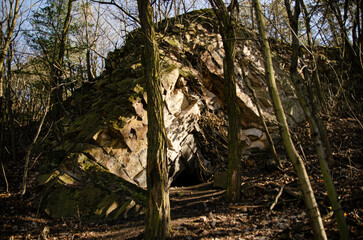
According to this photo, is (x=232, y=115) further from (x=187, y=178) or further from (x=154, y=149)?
(x=187, y=178)

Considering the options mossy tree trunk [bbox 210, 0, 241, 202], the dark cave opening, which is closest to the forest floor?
mossy tree trunk [bbox 210, 0, 241, 202]

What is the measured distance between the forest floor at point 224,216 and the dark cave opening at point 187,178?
2015 mm

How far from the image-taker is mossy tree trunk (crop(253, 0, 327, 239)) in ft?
9.17

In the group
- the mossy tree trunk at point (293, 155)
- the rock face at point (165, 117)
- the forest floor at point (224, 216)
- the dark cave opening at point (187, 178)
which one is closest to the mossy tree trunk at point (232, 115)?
the forest floor at point (224, 216)

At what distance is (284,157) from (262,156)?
42.3 inches

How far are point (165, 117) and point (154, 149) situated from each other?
388cm

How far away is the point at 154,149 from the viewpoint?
3736mm

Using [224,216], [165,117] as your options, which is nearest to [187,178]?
[165,117]

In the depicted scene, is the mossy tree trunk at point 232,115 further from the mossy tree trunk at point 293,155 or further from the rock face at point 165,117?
the mossy tree trunk at point 293,155

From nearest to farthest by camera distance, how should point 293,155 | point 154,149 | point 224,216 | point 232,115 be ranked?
point 293,155 → point 154,149 → point 224,216 → point 232,115

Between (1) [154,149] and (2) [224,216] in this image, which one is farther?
(2) [224,216]

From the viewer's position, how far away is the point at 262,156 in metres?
9.26

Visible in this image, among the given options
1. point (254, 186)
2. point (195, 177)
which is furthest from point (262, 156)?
point (254, 186)

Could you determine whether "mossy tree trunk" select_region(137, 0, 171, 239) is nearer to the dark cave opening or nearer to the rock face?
the rock face
